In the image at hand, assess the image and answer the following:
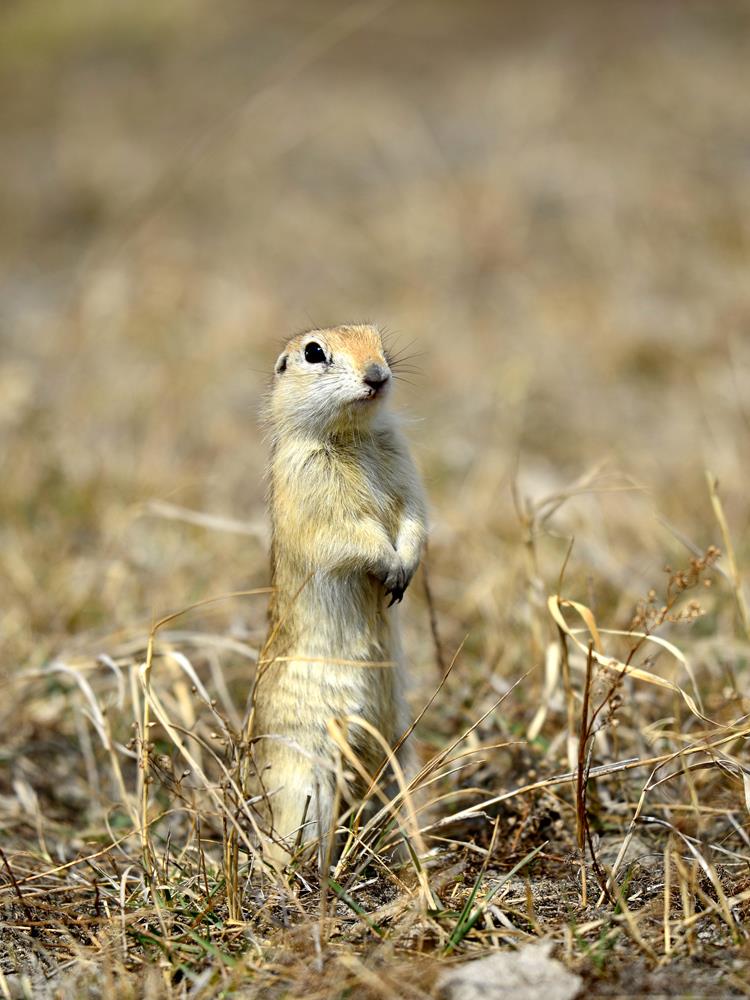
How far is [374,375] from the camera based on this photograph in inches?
99.6

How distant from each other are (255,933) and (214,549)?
2524 mm

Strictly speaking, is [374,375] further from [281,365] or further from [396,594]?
[396,594]

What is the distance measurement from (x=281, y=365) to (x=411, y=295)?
533cm

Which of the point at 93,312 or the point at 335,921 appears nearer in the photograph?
the point at 335,921

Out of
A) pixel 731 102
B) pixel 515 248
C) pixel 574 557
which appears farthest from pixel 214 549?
pixel 731 102

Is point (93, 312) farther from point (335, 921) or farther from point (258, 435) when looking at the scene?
point (335, 921)

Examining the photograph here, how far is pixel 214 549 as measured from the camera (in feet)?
15.1

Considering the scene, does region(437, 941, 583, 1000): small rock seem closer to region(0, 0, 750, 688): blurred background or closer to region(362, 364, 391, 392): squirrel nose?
region(362, 364, 391, 392): squirrel nose

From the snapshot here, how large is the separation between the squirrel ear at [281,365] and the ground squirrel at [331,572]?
0.10 metres

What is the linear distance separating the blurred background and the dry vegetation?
0.11 feet

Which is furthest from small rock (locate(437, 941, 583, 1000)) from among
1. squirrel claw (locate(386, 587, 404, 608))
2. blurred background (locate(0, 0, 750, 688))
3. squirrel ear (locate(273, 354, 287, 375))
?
squirrel ear (locate(273, 354, 287, 375))

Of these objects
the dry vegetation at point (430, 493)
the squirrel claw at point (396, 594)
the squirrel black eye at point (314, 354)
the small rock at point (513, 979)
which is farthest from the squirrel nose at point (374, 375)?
the small rock at point (513, 979)

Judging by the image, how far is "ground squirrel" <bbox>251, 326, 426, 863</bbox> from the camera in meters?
2.60

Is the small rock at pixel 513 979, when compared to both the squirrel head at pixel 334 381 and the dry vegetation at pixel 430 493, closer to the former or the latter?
the dry vegetation at pixel 430 493
